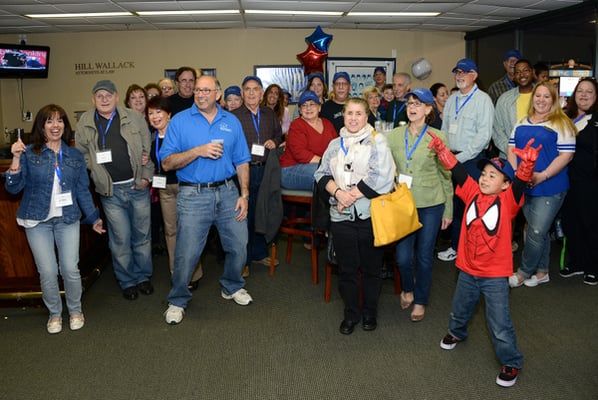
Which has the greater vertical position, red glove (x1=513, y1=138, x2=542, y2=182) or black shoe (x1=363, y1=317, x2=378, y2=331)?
red glove (x1=513, y1=138, x2=542, y2=182)

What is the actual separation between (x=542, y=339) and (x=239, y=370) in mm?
1937

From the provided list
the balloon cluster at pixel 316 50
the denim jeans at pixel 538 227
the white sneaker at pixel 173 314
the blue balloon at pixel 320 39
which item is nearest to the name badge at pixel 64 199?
the white sneaker at pixel 173 314

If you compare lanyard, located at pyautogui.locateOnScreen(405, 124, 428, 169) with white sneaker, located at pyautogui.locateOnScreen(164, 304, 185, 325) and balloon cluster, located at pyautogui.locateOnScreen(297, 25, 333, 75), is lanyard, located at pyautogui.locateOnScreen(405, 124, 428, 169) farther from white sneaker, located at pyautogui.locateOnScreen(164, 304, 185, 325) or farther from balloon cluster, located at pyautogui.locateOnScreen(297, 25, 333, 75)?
balloon cluster, located at pyautogui.locateOnScreen(297, 25, 333, 75)

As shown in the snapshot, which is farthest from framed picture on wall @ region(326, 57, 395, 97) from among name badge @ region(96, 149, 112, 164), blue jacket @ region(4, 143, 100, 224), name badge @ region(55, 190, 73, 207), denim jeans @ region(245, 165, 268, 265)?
name badge @ region(55, 190, 73, 207)

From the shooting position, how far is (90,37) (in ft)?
26.7

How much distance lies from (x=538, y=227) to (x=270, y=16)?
518 cm

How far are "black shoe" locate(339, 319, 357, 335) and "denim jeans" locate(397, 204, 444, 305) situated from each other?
512 mm

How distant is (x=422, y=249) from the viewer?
124 inches

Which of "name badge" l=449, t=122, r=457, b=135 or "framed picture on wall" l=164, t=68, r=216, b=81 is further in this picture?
"framed picture on wall" l=164, t=68, r=216, b=81

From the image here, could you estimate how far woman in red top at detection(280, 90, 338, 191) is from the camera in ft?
12.6

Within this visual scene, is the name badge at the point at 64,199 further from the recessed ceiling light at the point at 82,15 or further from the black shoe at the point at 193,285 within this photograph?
the recessed ceiling light at the point at 82,15

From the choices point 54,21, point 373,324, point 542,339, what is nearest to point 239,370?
point 373,324

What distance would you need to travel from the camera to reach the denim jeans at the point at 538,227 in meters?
3.63

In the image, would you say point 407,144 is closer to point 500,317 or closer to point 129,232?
point 500,317
